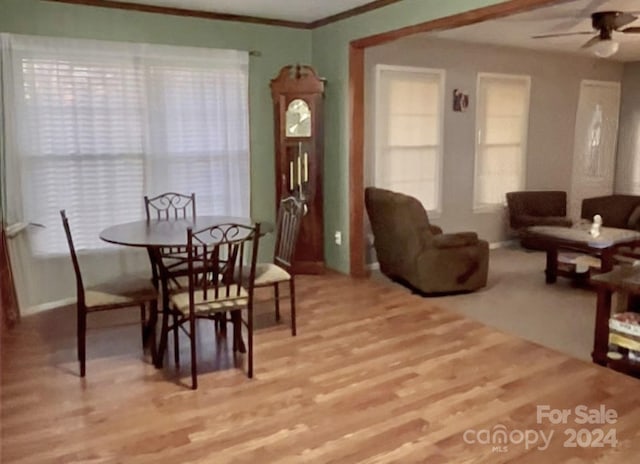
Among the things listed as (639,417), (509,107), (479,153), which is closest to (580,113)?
(509,107)

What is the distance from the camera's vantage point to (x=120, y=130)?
4516 millimetres

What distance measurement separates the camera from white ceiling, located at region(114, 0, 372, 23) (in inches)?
177

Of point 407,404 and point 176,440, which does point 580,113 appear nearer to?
point 407,404

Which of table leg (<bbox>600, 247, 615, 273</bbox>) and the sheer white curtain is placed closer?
the sheer white curtain

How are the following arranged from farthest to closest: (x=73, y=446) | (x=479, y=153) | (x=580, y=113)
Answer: (x=580, y=113)
(x=479, y=153)
(x=73, y=446)

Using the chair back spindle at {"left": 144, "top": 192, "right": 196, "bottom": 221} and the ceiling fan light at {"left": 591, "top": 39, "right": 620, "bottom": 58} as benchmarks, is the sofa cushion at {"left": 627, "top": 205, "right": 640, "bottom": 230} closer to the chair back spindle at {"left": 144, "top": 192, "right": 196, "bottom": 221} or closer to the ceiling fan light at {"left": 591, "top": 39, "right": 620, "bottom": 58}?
the ceiling fan light at {"left": 591, "top": 39, "right": 620, "bottom": 58}

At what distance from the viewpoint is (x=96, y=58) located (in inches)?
171

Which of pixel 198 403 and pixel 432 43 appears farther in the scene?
pixel 432 43

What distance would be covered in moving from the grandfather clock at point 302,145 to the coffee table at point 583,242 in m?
2.11

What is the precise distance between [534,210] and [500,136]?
0.99 m

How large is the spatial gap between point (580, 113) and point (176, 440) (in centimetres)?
682

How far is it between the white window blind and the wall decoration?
2.42 meters

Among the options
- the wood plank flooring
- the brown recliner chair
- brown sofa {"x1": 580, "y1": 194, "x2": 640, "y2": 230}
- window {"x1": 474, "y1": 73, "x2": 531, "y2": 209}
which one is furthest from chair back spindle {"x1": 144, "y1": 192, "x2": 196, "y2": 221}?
brown sofa {"x1": 580, "y1": 194, "x2": 640, "y2": 230}

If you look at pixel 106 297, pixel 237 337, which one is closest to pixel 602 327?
pixel 237 337
